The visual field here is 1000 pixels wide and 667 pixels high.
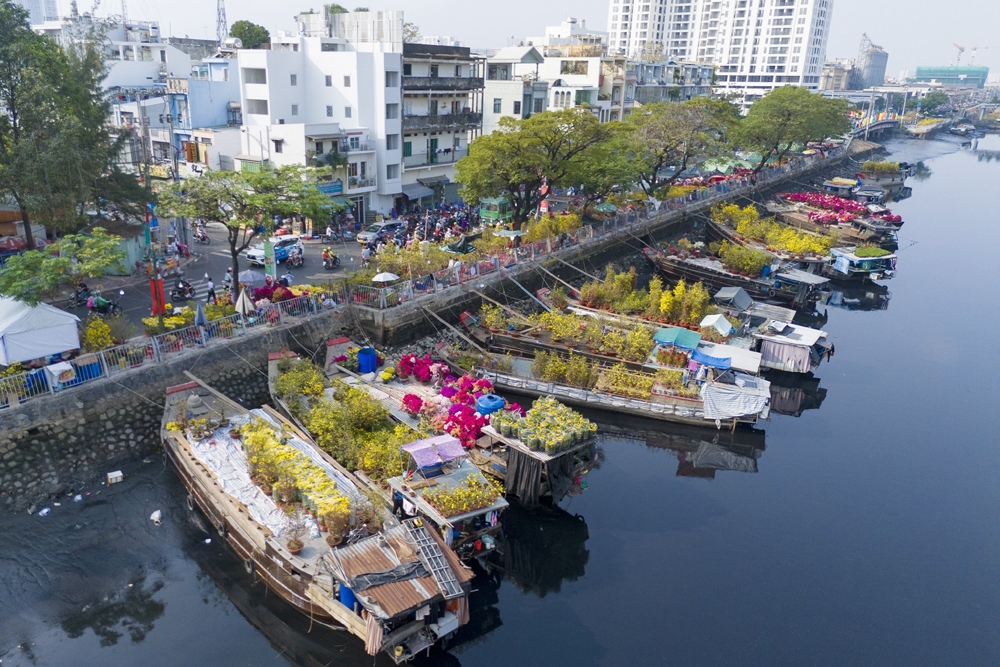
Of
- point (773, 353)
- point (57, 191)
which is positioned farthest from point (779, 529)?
point (57, 191)

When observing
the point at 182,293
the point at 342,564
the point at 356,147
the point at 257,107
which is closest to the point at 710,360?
the point at 342,564

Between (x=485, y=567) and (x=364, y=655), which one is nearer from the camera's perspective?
(x=364, y=655)

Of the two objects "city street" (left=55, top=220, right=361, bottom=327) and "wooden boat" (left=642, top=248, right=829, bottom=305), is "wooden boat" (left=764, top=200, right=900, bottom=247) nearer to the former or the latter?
"wooden boat" (left=642, top=248, right=829, bottom=305)

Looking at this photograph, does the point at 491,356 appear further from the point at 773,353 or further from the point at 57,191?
the point at 57,191

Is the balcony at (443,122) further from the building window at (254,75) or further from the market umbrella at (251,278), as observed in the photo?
the market umbrella at (251,278)

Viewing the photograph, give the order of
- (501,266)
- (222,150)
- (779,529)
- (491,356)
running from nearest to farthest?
(779,529), (491,356), (501,266), (222,150)

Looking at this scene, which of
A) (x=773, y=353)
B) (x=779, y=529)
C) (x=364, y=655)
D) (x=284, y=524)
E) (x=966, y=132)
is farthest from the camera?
(x=966, y=132)

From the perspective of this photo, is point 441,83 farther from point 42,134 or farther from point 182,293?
point 42,134
